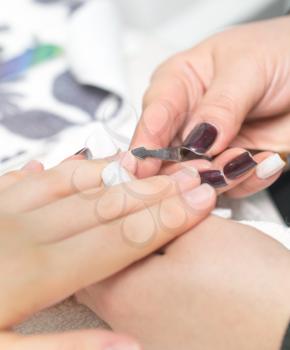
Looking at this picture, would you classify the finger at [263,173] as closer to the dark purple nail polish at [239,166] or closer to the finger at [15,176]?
the dark purple nail polish at [239,166]

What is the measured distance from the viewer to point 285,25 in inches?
28.9

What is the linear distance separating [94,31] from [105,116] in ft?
0.57

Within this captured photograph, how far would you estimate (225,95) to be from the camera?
2.02 ft

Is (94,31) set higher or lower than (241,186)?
higher

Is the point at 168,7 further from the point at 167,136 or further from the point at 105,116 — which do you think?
the point at 167,136

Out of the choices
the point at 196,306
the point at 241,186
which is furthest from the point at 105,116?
the point at 196,306

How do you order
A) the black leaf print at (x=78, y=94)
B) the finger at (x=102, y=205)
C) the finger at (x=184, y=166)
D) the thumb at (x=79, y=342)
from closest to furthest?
the thumb at (x=79, y=342)
the finger at (x=102, y=205)
the finger at (x=184, y=166)
the black leaf print at (x=78, y=94)

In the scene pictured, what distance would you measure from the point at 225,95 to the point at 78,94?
0.28 metres

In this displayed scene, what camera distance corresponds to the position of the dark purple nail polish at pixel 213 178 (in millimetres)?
541

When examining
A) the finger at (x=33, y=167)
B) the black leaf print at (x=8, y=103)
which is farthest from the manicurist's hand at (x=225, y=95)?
the black leaf print at (x=8, y=103)

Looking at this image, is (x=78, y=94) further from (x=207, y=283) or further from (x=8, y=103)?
(x=207, y=283)

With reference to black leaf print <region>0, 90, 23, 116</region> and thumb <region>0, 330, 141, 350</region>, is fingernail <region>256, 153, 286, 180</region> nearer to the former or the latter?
thumb <region>0, 330, 141, 350</region>

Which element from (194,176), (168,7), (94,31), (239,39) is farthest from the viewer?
(168,7)

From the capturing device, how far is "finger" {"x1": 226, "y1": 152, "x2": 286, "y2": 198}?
0.57 meters
